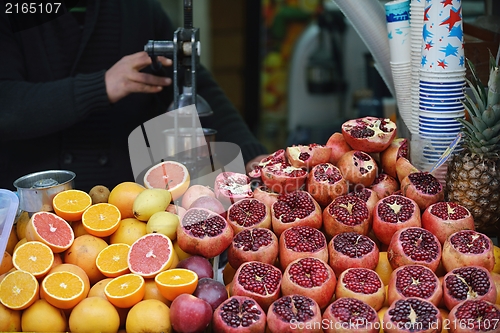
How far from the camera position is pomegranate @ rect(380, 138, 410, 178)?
1926 millimetres

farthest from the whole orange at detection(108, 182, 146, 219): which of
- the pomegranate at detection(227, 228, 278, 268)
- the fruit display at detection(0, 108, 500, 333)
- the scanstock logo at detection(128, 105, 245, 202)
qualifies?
the pomegranate at detection(227, 228, 278, 268)

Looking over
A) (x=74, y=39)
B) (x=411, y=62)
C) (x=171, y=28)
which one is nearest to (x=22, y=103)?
(x=74, y=39)

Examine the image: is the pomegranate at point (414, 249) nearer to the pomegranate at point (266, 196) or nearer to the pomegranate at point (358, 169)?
the pomegranate at point (358, 169)

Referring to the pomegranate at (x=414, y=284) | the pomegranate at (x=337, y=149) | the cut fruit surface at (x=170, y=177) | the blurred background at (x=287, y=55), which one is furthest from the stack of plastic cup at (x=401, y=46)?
the blurred background at (x=287, y=55)

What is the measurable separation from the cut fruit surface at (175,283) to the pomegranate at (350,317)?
0.38 meters

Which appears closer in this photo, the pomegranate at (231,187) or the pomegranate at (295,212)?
the pomegranate at (295,212)

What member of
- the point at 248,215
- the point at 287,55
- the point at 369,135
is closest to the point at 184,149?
the point at 248,215

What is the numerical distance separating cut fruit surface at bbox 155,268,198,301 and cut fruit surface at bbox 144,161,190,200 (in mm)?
418

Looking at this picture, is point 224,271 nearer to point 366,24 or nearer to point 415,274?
point 415,274

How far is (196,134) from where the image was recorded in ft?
6.99

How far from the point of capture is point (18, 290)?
1.51m

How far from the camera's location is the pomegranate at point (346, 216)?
1694mm

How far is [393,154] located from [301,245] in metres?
0.55

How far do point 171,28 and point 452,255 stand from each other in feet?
7.01
